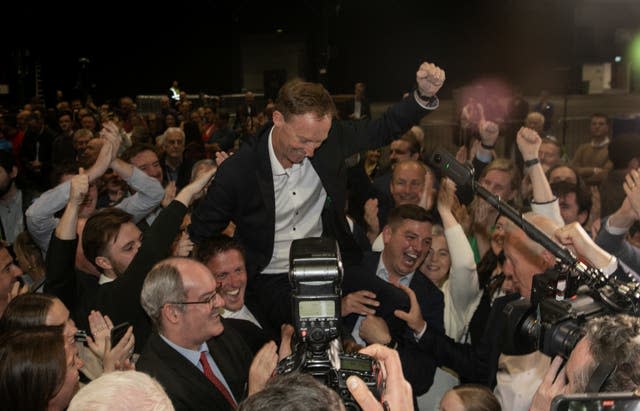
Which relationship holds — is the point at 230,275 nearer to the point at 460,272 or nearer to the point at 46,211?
the point at 460,272

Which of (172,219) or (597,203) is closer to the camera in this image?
(172,219)

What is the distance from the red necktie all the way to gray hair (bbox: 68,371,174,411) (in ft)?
2.54

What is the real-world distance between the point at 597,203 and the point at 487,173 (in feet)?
3.36

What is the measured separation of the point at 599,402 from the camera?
1541 millimetres

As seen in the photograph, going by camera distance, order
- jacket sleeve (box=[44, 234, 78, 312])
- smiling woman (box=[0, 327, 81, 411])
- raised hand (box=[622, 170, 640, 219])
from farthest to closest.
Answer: jacket sleeve (box=[44, 234, 78, 312]), raised hand (box=[622, 170, 640, 219]), smiling woman (box=[0, 327, 81, 411])

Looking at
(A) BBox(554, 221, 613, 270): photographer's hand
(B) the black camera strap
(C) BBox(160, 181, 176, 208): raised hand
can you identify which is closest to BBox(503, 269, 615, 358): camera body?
(B) the black camera strap

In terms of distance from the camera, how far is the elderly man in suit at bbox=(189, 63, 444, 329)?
339cm

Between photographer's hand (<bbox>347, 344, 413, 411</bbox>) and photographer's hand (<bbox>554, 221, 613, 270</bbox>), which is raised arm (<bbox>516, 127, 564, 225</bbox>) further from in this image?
photographer's hand (<bbox>347, 344, 413, 411</bbox>)

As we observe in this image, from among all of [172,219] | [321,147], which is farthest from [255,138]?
[172,219]

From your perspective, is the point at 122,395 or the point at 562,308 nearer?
the point at 122,395

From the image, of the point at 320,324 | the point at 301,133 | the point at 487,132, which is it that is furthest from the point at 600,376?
the point at 487,132

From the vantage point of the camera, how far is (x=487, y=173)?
4895mm

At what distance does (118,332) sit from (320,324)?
3.87 feet

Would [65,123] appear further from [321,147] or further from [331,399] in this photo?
[331,399]
